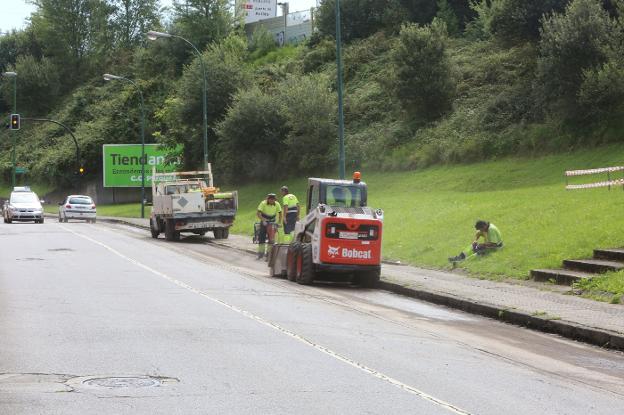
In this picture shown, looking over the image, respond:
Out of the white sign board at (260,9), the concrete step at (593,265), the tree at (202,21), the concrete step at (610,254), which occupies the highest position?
the white sign board at (260,9)

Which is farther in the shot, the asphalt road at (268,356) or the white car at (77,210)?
the white car at (77,210)

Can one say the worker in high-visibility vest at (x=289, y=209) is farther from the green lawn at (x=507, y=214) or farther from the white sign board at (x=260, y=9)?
the white sign board at (x=260, y=9)

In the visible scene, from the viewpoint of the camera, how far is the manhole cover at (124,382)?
8.48m

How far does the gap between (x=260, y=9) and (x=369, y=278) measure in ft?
300

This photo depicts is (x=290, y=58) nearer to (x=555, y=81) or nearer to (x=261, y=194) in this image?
(x=261, y=194)

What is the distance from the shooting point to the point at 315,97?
50938mm

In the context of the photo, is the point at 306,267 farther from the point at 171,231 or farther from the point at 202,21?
the point at 202,21

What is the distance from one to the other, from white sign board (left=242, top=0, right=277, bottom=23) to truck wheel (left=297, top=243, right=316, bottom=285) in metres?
87.6

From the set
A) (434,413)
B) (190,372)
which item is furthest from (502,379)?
(190,372)

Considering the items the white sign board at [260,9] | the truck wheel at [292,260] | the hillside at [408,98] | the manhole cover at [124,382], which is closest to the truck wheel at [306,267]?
the truck wheel at [292,260]

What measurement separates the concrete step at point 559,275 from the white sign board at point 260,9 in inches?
3538

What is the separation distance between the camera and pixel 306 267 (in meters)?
19.8

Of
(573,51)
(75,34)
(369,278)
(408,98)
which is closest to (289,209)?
(369,278)

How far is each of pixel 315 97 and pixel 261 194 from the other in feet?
19.7
